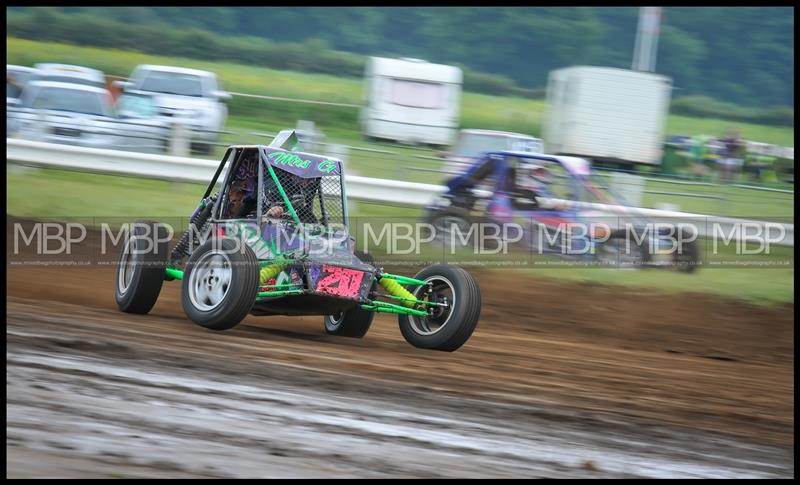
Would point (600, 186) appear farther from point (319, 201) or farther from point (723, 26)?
point (723, 26)

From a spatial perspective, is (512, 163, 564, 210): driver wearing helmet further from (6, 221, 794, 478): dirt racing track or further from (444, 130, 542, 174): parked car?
(444, 130, 542, 174): parked car

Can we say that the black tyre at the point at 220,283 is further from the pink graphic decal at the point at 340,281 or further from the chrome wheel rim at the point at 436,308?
the chrome wheel rim at the point at 436,308

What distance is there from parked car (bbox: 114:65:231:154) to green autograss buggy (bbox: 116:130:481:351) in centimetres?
947

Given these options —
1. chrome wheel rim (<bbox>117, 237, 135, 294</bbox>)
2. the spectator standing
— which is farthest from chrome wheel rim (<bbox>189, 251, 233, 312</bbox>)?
the spectator standing

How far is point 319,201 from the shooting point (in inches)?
320

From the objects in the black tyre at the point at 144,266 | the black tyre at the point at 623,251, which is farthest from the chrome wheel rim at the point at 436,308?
the black tyre at the point at 623,251

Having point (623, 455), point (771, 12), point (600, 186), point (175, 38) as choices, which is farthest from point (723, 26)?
point (623, 455)

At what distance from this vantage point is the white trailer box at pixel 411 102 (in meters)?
23.2

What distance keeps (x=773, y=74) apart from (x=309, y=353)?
118 feet

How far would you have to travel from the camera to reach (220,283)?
23.6 ft

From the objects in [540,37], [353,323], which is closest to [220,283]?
[353,323]

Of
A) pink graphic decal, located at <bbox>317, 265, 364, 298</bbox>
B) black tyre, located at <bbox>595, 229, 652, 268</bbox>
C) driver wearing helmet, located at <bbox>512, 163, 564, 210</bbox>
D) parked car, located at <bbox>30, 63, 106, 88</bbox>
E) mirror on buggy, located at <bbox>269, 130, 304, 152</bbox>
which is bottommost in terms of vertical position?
pink graphic decal, located at <bbox>317, 265, 364, 298</bbox>

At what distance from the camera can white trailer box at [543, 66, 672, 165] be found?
22281 mm

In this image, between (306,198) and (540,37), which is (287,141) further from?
(540,37)
